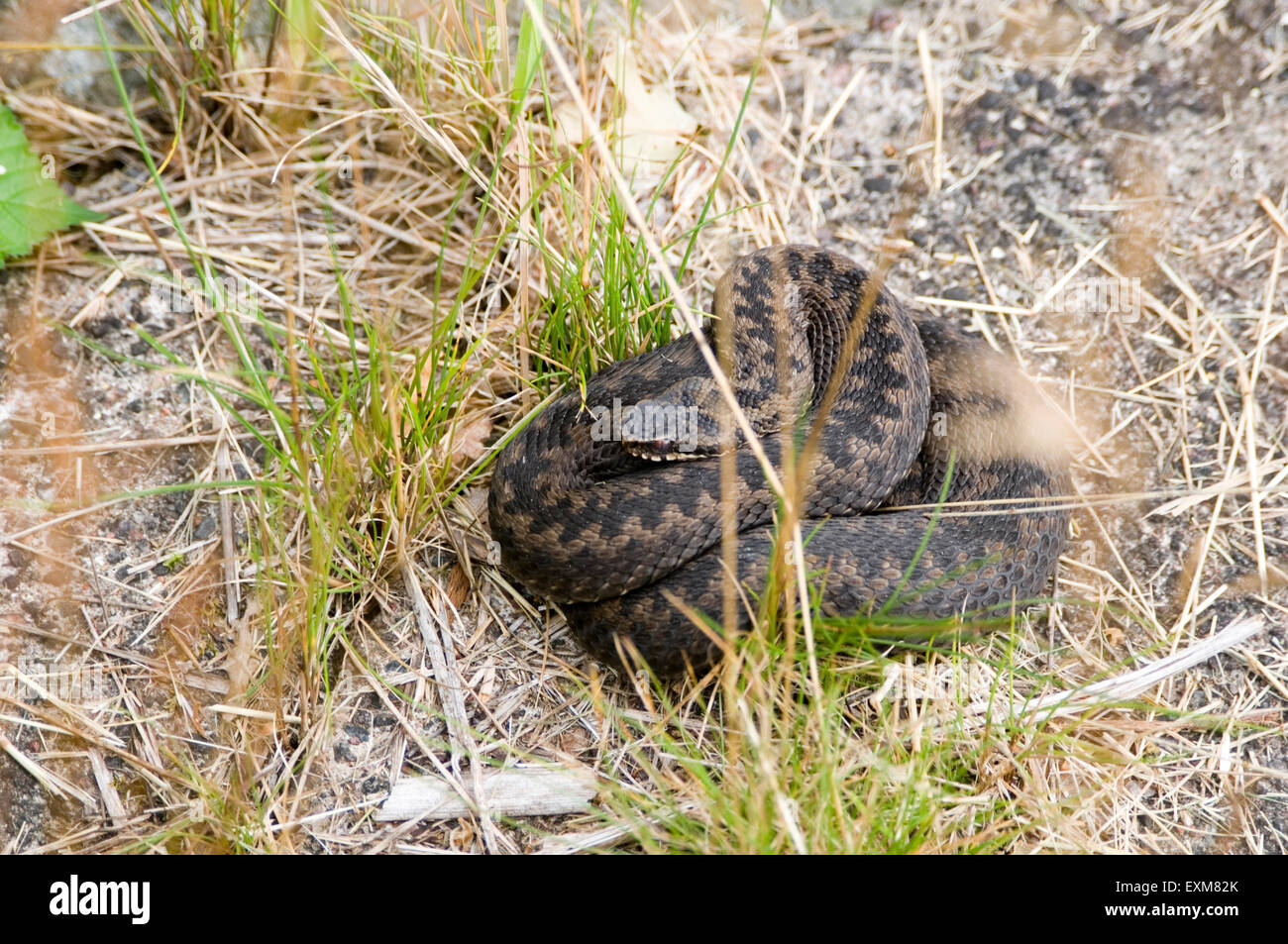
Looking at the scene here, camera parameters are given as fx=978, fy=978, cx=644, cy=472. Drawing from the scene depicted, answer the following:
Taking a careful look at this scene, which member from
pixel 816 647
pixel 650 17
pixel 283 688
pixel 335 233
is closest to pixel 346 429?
pixel 283 688

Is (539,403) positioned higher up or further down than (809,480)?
A: higher up
